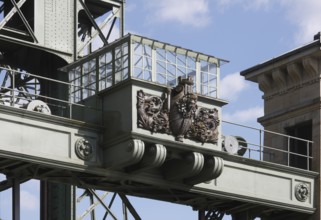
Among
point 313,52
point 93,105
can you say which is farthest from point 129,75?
point 313,52

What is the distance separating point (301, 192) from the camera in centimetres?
4356

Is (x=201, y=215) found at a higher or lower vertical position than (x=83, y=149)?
lower

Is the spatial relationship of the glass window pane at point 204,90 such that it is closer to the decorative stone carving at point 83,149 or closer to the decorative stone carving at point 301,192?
the decorative stone carving at point 83,149

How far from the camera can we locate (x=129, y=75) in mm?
38031

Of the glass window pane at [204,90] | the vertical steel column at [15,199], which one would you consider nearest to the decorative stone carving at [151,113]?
the glass window pane at [204,90]

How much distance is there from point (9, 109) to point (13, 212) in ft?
→ 8.64

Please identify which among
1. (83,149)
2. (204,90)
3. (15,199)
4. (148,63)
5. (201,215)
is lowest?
(15,199)

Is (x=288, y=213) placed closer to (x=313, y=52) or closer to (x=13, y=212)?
(x=313, y=52)

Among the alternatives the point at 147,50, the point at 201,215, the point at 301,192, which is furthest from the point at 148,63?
the point at 301,192

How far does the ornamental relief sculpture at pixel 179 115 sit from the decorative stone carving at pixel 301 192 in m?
4.71

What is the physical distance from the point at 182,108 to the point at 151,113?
1028mm

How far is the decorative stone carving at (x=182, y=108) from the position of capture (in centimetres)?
3875

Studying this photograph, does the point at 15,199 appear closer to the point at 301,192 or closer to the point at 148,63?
the point at 148,63

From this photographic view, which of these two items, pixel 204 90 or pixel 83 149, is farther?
pixel 204 90
